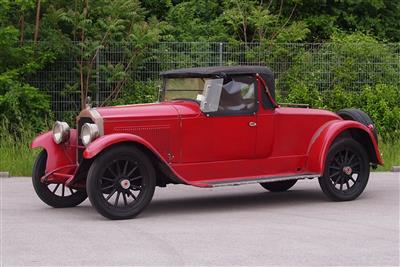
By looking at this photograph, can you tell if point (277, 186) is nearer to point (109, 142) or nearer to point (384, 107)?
point (109, 142)

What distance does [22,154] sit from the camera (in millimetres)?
15875

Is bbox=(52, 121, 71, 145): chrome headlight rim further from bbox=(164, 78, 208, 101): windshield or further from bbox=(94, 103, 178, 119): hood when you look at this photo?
bbox=(164, 78, 208, 101): windshield

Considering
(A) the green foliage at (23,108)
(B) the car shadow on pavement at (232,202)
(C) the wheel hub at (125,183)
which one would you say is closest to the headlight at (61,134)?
(C) the wheel hub at (125,183)

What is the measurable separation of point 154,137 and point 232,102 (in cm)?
119

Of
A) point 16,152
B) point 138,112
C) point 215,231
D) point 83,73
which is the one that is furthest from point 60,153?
point 83,73

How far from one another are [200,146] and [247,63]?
9.87 m

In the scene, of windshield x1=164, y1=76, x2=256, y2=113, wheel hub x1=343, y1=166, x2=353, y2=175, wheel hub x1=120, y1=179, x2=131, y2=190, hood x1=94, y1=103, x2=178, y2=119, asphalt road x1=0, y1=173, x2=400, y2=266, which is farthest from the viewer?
wheel hub x1=343, y1=166, x2=353, y2=175

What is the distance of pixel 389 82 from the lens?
2044cm

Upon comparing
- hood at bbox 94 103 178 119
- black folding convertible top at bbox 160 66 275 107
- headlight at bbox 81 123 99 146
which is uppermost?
black folding convertible top at bbox 160 66 275 107

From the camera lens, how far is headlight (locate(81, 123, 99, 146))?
9984 millimetres

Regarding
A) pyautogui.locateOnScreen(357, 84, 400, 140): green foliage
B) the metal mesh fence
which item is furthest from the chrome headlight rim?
pyautogui.locateOnScreen(357, 84, 400, 140): green foliage

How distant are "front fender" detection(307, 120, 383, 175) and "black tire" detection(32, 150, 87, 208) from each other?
3086 millimetres

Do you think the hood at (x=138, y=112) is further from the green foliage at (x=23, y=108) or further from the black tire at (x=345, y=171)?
the green foliage at (x=23, y=108)

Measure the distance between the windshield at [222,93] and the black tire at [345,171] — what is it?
1.37m
